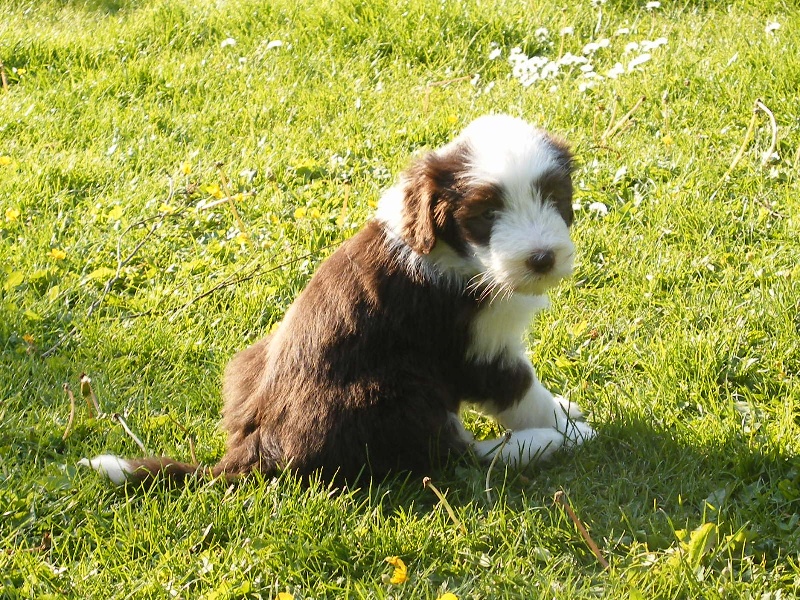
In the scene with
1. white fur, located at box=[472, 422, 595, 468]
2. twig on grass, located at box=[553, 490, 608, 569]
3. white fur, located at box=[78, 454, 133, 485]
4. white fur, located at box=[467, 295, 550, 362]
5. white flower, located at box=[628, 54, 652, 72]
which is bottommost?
white fur, located at box=[78, 454, 133, 485]

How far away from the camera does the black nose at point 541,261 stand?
3.23m

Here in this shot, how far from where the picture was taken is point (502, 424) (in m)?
3.88

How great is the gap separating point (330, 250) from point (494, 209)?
1741 millimetres

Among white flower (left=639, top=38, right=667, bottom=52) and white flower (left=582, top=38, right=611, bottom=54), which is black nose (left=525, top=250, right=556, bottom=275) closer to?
white flower (left=639, top=38, right=667, bottom=52)

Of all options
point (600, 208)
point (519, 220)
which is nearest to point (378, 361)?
point (519, 220)

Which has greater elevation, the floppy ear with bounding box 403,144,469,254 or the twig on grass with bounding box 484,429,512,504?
the floppy ear with bounding box 403,144,469,254

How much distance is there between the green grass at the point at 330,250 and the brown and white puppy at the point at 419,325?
0.44 ft

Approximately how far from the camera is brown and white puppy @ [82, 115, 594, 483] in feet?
11.0

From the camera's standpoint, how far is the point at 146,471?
346 centimetres

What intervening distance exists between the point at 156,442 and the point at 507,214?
163cm

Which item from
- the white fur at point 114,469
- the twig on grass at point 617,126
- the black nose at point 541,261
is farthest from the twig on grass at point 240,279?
the black nose at point 541,261

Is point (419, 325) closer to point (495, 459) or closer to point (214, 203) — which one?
point (495, 459)

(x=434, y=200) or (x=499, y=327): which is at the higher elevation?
(x=434, y=200)

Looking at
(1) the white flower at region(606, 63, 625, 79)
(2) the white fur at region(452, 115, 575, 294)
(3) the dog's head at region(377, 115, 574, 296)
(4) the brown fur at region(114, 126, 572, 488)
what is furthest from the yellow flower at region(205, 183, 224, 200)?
(1) the white flower at region(606, 63, 625, 79)
